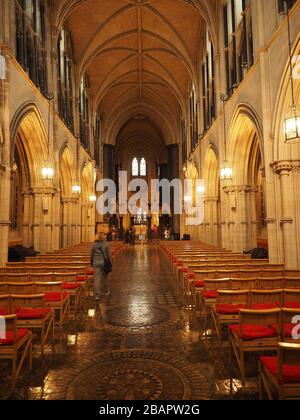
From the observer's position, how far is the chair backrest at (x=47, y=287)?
536 centimetres

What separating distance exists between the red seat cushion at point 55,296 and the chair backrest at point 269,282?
3452mm

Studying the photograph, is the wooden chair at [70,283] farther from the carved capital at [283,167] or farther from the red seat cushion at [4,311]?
the carved capital at [283,167]

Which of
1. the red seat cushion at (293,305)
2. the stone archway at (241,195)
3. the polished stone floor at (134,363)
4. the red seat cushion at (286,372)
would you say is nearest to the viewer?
the red seat cushion at (286,372)

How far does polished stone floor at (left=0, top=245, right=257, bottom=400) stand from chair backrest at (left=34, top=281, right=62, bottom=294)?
79 cm

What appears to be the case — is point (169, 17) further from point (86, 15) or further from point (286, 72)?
point (286, 72)

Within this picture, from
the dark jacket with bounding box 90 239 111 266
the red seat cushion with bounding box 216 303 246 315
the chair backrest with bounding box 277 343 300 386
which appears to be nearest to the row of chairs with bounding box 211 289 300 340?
the red seat cushion with bounding box 216 303 246 315

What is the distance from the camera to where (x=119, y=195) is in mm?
45438

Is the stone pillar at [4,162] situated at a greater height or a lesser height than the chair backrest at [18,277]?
greater

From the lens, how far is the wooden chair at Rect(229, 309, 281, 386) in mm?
3486

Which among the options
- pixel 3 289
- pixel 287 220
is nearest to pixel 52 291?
pixel 3 289

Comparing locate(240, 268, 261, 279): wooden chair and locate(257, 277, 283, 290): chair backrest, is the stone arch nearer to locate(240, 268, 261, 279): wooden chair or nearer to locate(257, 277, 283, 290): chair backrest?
locate(240, 268, 261, 279): wooden chair

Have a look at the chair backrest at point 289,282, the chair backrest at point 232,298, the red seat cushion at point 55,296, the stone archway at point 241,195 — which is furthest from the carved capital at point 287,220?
A: the red seat cushion at point 55,296

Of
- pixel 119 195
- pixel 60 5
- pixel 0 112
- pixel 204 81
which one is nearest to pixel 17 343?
pixel 0 112
